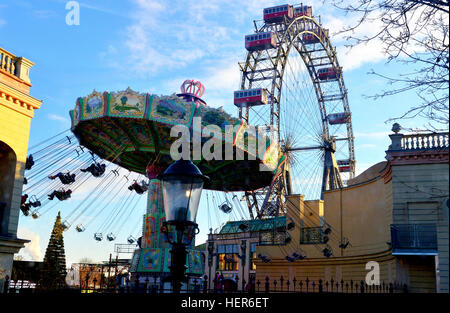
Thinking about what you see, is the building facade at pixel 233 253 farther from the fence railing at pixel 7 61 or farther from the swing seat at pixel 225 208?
the fence railing at pixel 7 61

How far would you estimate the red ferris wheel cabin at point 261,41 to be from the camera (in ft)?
121

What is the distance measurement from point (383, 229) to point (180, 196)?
16970 millimetres

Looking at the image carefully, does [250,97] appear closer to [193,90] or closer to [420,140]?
[193,90]

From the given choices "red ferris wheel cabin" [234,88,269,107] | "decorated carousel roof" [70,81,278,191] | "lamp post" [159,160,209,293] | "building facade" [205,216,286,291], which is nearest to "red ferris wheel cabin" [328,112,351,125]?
"red ferris wheel cabin" [234,88,269,107]

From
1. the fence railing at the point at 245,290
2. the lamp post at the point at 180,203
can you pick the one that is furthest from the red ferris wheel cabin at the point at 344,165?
the lamp post at the point at 180,203

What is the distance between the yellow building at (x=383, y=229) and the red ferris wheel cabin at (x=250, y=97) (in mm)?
9634

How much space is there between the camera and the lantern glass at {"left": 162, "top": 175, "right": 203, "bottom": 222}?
6.80 metres

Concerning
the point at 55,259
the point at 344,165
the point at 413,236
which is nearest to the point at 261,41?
the point at 344,165

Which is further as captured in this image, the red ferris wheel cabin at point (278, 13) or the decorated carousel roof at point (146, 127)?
the red ferris wheel cabin at point (278, 13)

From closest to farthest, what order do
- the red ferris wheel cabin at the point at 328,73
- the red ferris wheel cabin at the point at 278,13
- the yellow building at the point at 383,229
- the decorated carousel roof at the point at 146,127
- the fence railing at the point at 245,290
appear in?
the fence railing at the point at 245,290
the yellow building at the point at 383,229
the decorated carousel roof at the point at 146,127
the red ferris wheel cabin at the point at 278,13
the red ferris wheel cabin at the point at 328,73

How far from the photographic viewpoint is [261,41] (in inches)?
1460

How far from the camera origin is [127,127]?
23.4 m
